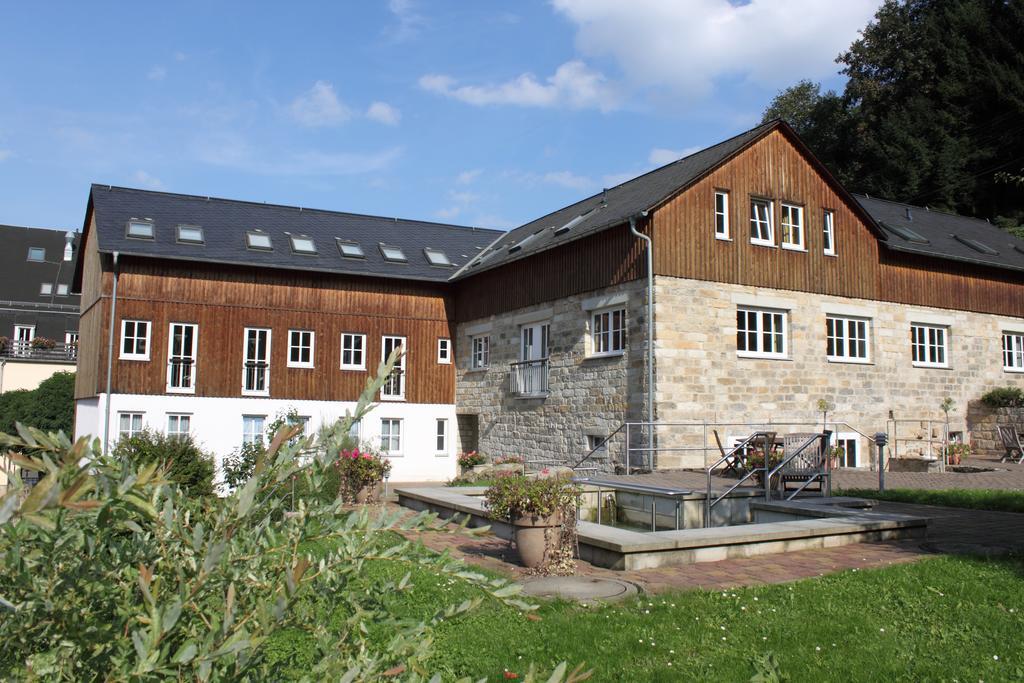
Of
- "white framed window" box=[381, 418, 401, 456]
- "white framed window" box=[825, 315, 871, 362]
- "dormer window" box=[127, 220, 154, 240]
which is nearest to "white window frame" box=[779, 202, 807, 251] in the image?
"white framed window" box=[825, 315, 871, 362]

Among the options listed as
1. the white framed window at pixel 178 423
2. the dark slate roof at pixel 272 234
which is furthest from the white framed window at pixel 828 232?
the white framed window at pixel 178 423

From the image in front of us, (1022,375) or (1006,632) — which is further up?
(1022,375)

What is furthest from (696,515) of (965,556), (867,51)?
(867,51)

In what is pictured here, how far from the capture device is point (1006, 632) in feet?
17.7

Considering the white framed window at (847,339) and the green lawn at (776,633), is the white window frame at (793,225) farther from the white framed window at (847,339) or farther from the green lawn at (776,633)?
the green lawn at (776,633)

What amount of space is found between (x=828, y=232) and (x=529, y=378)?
8.23m

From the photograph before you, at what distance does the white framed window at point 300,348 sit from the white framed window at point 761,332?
12.4 metres

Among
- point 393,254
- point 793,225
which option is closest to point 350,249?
point 393,254

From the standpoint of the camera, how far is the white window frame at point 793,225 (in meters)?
19.3

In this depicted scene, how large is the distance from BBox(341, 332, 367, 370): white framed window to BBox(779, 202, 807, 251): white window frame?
12.4m

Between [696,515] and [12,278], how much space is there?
4609 centimetres

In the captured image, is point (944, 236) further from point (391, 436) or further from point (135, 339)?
point (135, 339)

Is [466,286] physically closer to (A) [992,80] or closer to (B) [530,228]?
(B) [530,228]

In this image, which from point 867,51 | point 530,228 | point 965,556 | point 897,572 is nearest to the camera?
point 897,572
